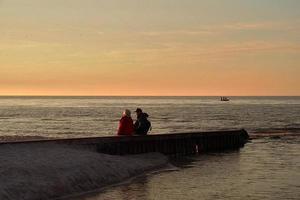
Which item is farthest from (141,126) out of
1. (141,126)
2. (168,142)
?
(168,142)

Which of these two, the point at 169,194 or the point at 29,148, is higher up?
the point at 29,148

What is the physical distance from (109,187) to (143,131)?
30.2 feet

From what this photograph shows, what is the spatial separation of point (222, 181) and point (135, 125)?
27.2 ft

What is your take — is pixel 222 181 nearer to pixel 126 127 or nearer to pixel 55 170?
pixel 55 170

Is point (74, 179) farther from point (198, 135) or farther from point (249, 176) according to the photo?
point (198, 135)

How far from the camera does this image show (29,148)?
20.3 m

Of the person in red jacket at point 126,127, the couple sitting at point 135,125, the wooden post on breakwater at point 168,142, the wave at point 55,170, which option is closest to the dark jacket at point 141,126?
the couple sitting at point 135,125

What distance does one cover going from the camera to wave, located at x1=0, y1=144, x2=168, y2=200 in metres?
15.8

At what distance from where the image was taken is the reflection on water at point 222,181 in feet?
57.4

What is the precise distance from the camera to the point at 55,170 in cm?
1791

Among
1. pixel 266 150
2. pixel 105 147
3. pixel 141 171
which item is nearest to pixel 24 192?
pixel 141 171

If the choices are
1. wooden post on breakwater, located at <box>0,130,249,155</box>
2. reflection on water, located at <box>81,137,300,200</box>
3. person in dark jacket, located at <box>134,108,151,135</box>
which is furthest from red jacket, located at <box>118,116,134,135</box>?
reflection on water, located at <box>81,137,300,200</box>

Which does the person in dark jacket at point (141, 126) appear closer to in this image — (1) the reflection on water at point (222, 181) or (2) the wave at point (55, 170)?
(1) the reflection on water at point (222, 181)

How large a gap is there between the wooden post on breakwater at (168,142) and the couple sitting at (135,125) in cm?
46
